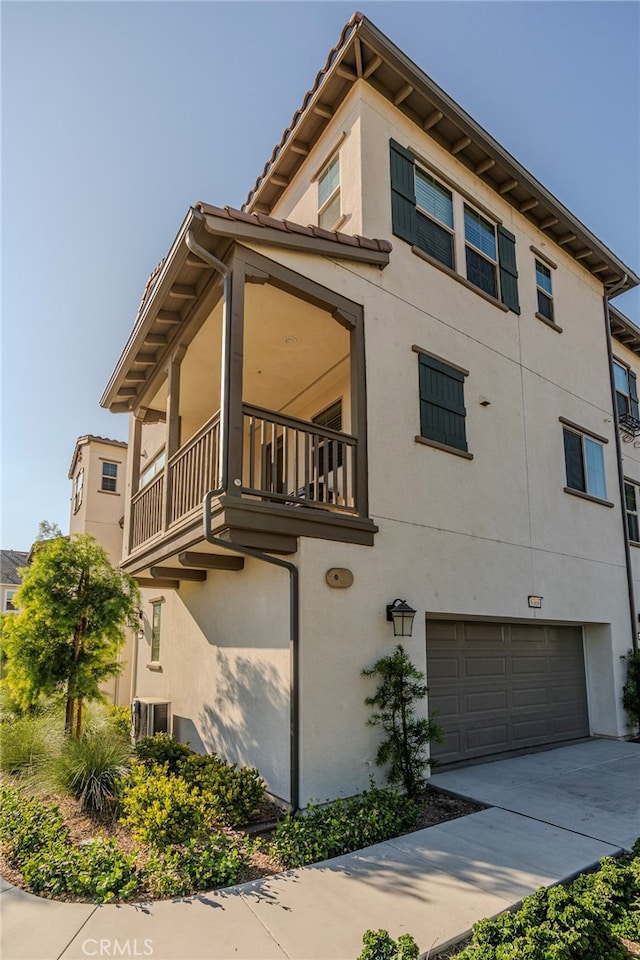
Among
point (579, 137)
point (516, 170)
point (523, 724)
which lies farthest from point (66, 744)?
point (579, 137)

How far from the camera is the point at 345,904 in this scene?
4.27 meters

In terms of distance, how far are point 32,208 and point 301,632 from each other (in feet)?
24.1

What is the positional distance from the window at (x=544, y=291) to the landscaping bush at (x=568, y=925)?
10.2 meters

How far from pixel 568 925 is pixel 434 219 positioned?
9331 mm

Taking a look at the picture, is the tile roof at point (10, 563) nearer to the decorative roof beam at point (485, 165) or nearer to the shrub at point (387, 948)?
the decorative roof beam at point (485, 165)

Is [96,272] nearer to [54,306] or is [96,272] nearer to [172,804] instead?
[54,306]

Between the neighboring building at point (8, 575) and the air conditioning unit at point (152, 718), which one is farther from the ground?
the neighboring building at point (8, 575)

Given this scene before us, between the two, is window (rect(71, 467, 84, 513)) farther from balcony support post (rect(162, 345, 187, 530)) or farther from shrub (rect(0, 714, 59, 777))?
shrub (rect(0, 714, 59, 777))

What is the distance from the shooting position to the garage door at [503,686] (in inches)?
329

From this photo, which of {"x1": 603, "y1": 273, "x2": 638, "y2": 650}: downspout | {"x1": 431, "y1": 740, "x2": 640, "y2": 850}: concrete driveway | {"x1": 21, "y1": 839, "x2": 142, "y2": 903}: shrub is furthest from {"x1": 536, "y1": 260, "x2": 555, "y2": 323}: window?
{"x1": 21, "y1": 839, "x2": 142, "y2": 903}: shrub

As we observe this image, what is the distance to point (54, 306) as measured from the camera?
10.2m

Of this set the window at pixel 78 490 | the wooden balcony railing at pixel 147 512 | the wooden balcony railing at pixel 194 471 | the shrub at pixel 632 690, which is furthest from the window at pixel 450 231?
the window at pixel 78 490

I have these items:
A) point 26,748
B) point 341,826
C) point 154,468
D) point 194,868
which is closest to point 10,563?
point 154,468

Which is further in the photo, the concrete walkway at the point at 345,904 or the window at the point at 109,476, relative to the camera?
the window at the point at 109,476
